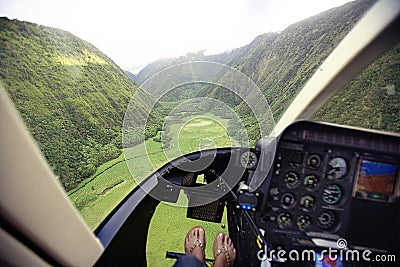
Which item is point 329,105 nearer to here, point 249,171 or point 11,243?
point 249,171

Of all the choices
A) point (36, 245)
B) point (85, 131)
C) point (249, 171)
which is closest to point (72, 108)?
point (85, 131)

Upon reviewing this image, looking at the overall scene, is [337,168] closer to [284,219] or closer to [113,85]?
[284,219]

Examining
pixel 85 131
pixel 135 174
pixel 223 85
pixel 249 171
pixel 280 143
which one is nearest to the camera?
pixel 280 143

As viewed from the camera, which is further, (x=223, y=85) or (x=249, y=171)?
(x=223, y=85)

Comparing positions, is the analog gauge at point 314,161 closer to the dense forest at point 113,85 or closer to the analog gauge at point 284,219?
the dense forest at point 113,85

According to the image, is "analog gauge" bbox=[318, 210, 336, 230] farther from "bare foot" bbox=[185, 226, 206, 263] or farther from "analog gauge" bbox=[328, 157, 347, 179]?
"bare foot" bbox=[185, 226, 206, 263]

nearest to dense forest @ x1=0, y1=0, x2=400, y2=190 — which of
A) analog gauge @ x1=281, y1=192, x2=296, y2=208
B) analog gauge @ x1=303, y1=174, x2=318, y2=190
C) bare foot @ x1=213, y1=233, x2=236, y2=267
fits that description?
analog gauge @ x1=303, y1=174, x2=318, y2=190
